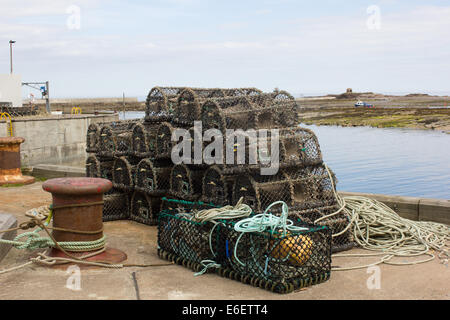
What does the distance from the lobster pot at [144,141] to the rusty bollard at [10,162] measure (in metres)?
4.74

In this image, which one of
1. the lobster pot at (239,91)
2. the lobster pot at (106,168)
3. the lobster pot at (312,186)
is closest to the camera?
the lobster pot at (312,186)

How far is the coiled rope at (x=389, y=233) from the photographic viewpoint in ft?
19.2

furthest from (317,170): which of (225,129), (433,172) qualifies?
(433,172)

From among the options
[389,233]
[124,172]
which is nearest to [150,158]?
[124,172]

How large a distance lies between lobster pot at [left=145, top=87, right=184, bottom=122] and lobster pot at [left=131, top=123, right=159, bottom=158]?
0.80 feet

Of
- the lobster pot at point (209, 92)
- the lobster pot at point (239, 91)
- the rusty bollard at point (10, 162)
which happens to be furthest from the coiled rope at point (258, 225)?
A: the rusty bollard at point (10, 162)

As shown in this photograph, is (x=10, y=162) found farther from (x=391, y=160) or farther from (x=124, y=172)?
(x=391, y=160)

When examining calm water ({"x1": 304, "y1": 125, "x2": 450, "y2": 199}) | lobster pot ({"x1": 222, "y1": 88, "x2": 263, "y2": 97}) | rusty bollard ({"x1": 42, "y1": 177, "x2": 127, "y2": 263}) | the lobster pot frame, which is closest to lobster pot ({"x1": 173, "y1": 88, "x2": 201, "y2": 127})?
lobster pot ({"x1": 222, "y1": 88, "x2": 263, "y2": 97})

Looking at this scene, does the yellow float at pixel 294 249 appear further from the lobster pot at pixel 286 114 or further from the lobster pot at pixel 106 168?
the lobster pot at pixel 106 168

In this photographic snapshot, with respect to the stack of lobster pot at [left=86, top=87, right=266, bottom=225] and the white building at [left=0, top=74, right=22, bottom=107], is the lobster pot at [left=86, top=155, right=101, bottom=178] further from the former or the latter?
the white building at [left=0, top=74, right=22, bottom=107]

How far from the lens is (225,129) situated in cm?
633

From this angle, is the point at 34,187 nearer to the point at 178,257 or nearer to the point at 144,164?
the point at 144,164

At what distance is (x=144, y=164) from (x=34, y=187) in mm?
4634
